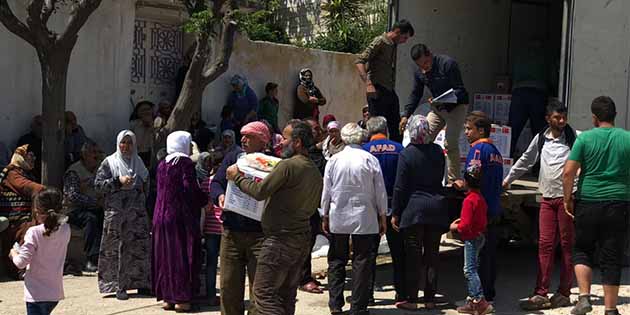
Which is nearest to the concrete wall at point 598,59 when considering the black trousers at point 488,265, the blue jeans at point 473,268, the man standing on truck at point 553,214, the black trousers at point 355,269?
the man standing on truck at point 553,214

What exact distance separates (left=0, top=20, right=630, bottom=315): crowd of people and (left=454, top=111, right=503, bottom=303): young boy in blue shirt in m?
0.01

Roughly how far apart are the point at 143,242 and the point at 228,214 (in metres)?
2.34

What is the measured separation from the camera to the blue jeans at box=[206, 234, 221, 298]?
329 inches

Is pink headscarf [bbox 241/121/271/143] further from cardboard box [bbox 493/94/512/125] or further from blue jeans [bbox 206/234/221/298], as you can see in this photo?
cardboard box [bbox 493/94/512/125]

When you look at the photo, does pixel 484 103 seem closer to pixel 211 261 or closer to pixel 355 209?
pixel 355 209

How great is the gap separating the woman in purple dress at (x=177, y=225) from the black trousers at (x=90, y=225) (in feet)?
5.26

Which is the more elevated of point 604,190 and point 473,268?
point 604,190

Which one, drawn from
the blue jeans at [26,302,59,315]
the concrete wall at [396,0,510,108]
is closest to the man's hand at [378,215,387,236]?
the concrete wall at [396,0,510,108]

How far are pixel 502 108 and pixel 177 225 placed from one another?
15.3ft

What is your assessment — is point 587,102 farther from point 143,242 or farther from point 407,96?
point 143,242

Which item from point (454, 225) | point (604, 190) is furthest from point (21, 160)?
point (604, 190)

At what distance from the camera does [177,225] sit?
806 centimetres

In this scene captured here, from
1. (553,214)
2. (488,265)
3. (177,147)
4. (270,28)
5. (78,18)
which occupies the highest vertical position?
(270,28)

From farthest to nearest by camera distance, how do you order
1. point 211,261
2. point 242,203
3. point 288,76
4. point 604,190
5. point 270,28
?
1. point 270,28
2. point 288,76
3. point 211,261
4. point 604,190
5. point 242,203
